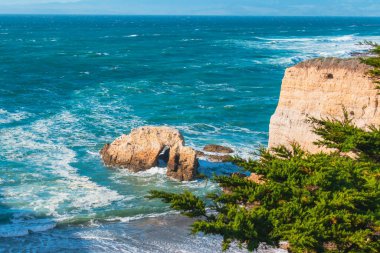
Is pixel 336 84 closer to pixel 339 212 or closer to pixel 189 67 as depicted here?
pixel 339 212

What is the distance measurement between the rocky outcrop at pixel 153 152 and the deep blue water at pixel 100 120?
821 millimetres

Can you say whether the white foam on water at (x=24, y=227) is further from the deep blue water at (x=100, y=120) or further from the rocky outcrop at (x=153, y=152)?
the rocky outcrop at (x=153, y=152)

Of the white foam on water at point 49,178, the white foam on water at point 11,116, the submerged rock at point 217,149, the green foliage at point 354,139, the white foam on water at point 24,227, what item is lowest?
the white foam on water at point 24,227

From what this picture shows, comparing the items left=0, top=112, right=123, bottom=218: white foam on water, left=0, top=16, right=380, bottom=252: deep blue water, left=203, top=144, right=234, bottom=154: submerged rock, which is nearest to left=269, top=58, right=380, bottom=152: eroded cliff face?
left=0, top=16, right=380, bottom=252: deep blue water

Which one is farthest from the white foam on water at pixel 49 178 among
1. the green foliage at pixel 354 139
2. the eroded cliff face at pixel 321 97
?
the green foliage at pixel 354 139

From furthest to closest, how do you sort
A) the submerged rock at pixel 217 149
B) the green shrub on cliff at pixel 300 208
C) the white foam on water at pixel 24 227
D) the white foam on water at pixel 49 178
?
the submerged rock at pixel 217 149 < the white foam on water at pixel 49 178 < the white foam on water at pixel 24 227 < the green shrub on cliff at pixel 300 208

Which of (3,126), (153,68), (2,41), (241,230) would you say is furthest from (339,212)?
(2,41)

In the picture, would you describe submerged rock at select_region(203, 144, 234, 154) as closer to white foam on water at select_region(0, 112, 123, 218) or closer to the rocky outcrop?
the rocky outcrop

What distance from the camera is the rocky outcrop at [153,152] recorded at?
3481 cm

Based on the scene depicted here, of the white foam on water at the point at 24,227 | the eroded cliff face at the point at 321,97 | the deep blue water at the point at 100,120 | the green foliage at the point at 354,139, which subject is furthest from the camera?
the deep blue water at the point at 100,120

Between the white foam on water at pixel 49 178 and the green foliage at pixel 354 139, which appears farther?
the white foam on water at pixel 49 178

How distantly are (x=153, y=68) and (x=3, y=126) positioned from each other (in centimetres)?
3835

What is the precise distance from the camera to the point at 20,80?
7169 centimetres

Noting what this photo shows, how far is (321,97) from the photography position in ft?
97.3
